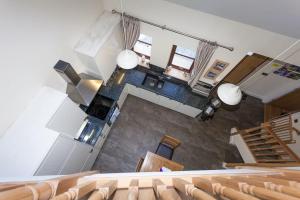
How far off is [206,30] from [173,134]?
2726 millimetres

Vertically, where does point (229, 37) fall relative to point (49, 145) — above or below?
above

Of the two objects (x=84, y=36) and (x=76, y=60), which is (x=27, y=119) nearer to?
(x=76, y=60)

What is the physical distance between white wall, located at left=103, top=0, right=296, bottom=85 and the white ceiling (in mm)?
233

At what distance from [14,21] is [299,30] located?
4.06m

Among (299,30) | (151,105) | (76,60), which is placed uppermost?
(299,30)

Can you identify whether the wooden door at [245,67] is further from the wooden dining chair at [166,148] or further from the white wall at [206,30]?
the wooden dining chair at [166,148]

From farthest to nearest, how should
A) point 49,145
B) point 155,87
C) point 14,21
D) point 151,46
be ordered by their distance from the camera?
point 155,87 → point 151,46 → point 49,145 → point 14,21

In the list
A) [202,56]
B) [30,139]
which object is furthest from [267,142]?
[30,139]

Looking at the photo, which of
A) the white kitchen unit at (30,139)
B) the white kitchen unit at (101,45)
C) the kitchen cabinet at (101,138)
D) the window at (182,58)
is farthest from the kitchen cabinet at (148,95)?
the white kitchen unit at (30,139)

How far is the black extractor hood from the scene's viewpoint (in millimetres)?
2965

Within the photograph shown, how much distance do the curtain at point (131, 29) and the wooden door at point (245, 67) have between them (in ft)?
8.26

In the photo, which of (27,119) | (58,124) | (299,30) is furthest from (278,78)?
(27,119)

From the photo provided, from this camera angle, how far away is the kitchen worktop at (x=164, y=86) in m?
4.62

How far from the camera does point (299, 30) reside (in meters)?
2.82
